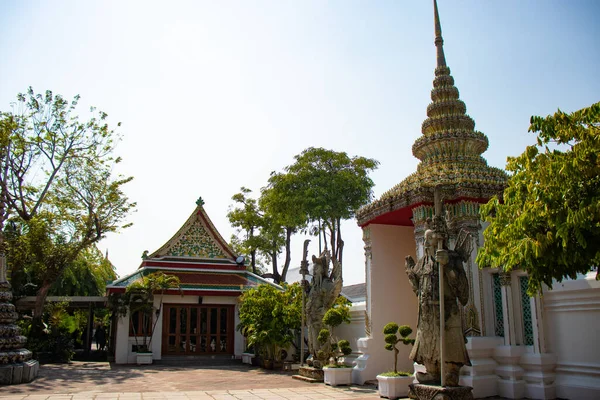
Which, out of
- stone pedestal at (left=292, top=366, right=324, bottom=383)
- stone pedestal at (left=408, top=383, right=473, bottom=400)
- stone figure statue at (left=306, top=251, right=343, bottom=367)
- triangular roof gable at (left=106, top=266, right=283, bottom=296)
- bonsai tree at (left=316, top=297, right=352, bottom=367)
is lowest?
stone pedestal at (left=292, top=366, right=324, bottom=383)

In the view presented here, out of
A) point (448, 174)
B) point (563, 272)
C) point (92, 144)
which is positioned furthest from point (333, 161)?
point (563, 272)

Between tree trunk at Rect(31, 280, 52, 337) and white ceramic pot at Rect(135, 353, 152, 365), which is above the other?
tree trunk at Rect(31, 280, 52, 337)

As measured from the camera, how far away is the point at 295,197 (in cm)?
2075

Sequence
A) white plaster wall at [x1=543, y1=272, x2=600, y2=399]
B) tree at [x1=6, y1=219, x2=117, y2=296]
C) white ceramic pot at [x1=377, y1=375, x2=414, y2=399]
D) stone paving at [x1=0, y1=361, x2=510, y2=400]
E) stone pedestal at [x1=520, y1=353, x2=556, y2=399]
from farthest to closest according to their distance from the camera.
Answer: tree at [x1=6, y1=219, x2=117, y2=296]
stone paving at [x1=0, y1=361, x2=510, y2=400]
white ceramic pot at [x1=377, y1=375, x2=414, y2=399]
stone pedestal at [x1=520, y1=353, x2=556, y2=399]
white plaster wall at [x1=543, y1=272, x2=600, y2=399]

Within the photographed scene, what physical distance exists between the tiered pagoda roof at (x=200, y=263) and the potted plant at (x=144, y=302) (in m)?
0.93

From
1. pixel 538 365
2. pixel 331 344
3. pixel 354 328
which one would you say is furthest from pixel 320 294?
pixel 538 365

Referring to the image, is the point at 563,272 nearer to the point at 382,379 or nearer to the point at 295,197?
the point at 382,379

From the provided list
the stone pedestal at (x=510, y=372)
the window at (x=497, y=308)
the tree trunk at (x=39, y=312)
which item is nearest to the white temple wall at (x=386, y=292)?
the window at (x=497, y=308)

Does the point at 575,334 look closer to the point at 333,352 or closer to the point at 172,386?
the point at 333,352

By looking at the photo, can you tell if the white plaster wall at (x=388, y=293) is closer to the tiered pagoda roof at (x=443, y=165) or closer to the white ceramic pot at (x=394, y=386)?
the tiered pagoda roof at (x=443, y=165)

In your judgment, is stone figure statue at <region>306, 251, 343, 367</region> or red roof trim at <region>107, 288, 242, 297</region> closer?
stone figure statue at <region>306, 251, 343, 367</region>

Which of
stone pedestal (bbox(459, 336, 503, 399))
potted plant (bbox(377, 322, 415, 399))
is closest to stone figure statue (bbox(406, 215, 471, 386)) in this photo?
potted plant (bbox(377, 322, 415, 399))

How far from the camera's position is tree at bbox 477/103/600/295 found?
545 centimetres

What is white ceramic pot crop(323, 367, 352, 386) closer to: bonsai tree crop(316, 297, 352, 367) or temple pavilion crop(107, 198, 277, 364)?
bonsai tree crop(316, 297, 352, 367)
